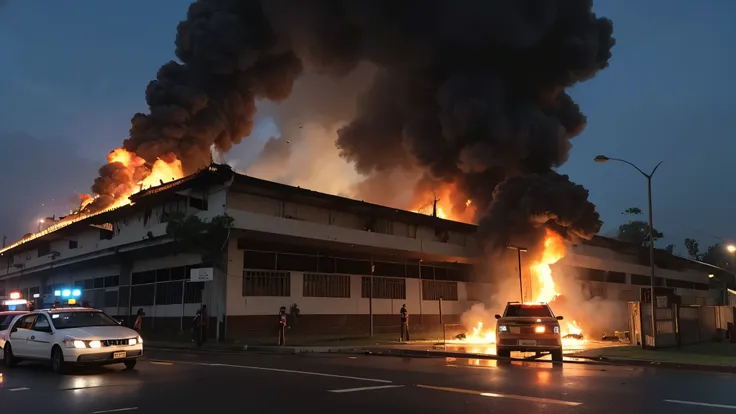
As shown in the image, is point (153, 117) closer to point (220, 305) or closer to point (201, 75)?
point (201, 75)

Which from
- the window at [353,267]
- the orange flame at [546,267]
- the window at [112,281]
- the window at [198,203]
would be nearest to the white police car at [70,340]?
the window at [198,203]

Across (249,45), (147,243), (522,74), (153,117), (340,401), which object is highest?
(249,45)

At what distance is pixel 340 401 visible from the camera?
8617 mm

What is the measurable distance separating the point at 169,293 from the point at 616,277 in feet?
122

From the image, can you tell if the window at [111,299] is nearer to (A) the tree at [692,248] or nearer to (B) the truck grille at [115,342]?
(B) the truck grille at [115,342]

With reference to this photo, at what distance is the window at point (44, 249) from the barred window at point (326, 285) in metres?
24.0

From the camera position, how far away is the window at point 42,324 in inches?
507

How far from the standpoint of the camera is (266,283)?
2730cm

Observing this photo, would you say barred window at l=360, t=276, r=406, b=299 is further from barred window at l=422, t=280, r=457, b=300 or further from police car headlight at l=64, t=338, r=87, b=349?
police car headlight at l=64, t=338, r=87, b=349

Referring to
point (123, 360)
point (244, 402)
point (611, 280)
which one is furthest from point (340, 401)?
point (611, 280)

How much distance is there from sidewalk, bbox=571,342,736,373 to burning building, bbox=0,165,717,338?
11.6m

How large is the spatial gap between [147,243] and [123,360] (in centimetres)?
1758

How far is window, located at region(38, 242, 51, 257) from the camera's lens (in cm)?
4341

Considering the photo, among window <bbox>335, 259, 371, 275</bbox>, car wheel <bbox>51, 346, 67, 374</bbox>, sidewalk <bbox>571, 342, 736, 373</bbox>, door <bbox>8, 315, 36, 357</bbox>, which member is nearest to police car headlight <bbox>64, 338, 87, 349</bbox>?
car wheel <bbox>51, 346, 67, 374</bbox>
